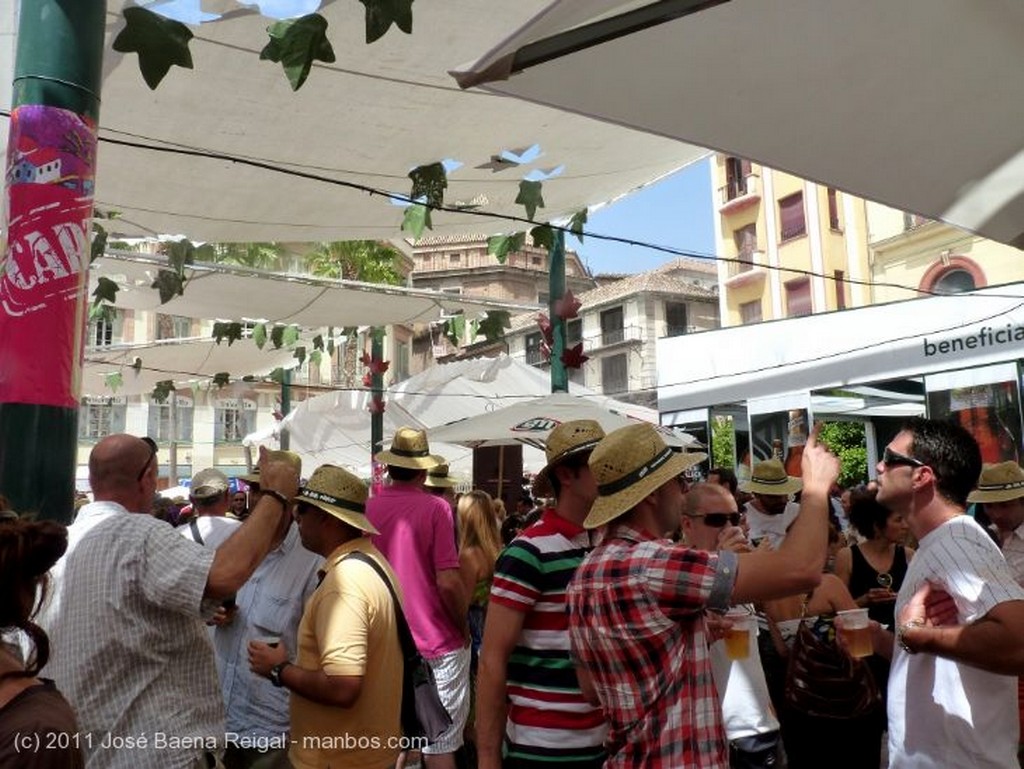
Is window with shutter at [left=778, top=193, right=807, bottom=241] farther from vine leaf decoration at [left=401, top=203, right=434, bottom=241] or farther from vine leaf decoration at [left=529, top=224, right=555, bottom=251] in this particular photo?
vine leaf decoration at [left=401, top=203, right=434, bottom=241]

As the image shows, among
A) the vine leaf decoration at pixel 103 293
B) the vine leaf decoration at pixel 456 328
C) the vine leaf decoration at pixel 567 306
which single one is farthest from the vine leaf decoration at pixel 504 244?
the vine leaf decoration at pixel 456 328

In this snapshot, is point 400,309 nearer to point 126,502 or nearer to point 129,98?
point 129,98

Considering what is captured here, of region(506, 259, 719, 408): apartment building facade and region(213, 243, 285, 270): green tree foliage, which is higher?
region(506, 259, 719, 408): apartment building facade

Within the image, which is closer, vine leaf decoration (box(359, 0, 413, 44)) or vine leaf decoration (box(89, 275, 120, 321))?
vine leaf decoration (box(359, 0, 413, 44))

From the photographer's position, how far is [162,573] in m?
2.45

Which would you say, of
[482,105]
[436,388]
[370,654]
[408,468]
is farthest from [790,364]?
[370,654]

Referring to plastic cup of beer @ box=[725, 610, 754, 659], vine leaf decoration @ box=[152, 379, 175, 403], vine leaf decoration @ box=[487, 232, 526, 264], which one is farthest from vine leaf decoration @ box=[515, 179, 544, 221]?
vine leaf decoration @ box=[152, 379, 175, 403]

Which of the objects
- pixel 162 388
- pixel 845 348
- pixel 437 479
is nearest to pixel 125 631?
pixel 437 479

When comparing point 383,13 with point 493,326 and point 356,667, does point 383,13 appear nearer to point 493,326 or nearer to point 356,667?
point 356,667

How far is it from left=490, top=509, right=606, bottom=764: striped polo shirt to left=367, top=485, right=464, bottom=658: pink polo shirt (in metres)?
1.98

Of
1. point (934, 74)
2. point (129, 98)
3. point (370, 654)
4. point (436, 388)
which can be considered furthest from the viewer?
point (436, 388)

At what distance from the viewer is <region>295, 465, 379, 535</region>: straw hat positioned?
322 centimetres

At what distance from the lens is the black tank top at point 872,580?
4453 mm

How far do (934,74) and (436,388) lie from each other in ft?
30.1
